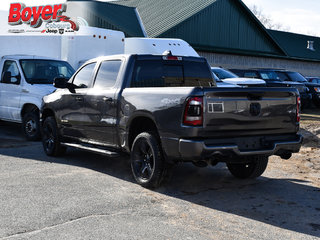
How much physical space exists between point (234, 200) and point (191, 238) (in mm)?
1726

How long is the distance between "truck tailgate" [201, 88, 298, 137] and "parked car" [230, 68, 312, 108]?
484 inches

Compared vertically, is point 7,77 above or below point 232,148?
above

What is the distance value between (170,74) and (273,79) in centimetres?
1314

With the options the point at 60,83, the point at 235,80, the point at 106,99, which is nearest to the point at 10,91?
the point at 60,83

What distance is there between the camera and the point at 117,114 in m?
7.47

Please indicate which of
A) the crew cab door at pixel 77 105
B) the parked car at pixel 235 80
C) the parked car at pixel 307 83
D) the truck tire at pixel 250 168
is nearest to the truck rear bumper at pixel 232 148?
the truck tire at pixel 250 168

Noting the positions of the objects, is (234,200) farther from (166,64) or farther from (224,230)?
(166,64)

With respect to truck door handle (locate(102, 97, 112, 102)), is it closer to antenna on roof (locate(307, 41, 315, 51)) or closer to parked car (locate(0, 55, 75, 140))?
parked car (locate(0, 55, 75, 140))

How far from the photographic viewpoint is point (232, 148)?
244 inches

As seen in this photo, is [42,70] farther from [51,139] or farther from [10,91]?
[51,139]

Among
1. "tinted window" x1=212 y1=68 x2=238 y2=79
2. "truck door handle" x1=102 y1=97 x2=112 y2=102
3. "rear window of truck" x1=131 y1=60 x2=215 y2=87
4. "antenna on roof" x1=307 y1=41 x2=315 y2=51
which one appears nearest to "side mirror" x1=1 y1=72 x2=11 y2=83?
"truck door handle" x1=102 y1=97 x2=112 y2=102

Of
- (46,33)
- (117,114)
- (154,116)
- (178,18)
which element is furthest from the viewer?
(178,18)

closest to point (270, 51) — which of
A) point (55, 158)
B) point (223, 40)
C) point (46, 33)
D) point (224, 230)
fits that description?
point (223, 40)

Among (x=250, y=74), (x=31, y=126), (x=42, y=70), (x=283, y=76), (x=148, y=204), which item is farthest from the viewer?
(x=283, y=76)
